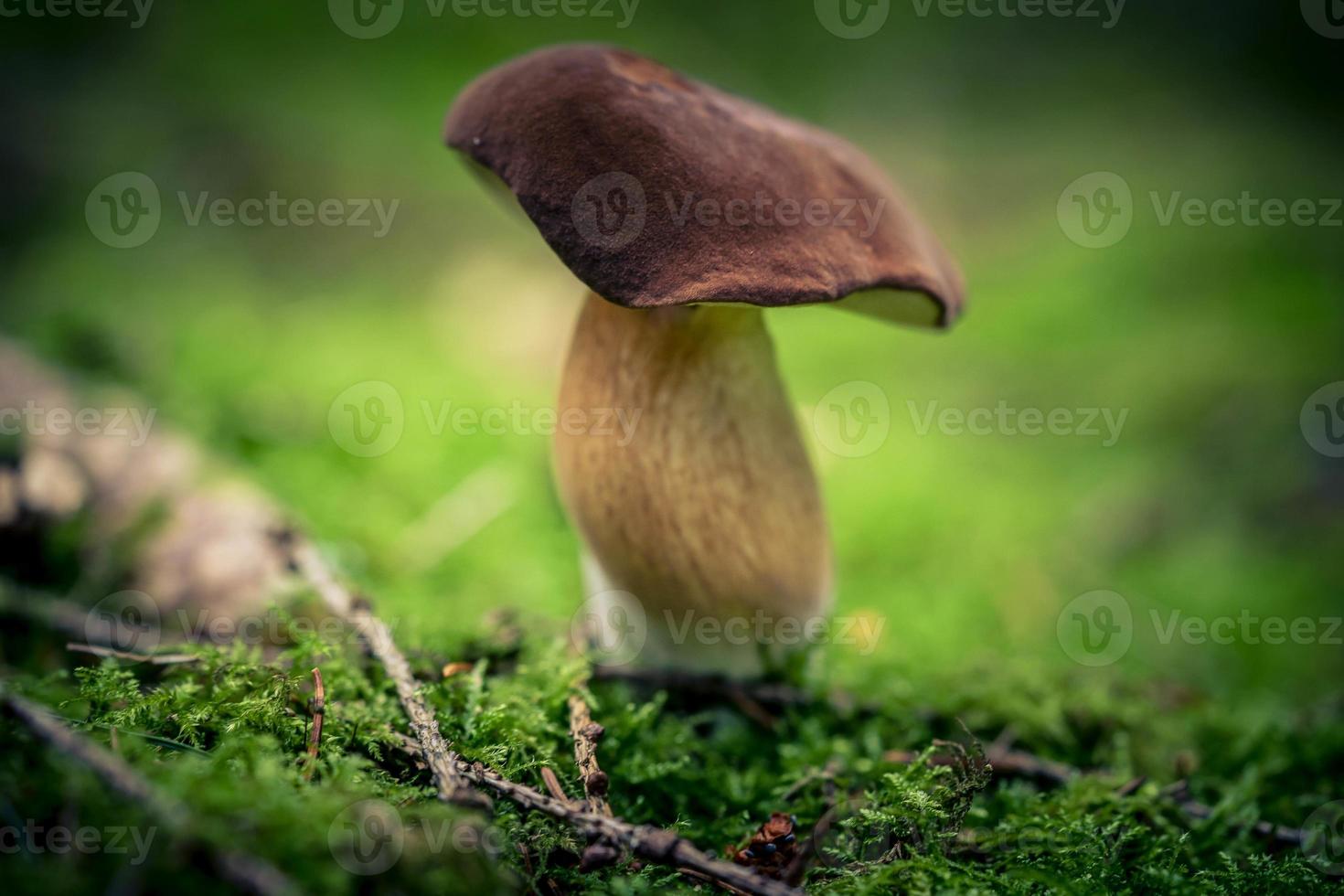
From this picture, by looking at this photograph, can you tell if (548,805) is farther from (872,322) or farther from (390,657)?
(872,322)

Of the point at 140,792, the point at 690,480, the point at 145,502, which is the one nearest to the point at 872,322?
the point at 690,480

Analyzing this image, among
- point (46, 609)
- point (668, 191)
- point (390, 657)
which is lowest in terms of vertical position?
point (46, 609)

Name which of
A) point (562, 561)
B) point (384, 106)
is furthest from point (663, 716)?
point (384, 106)

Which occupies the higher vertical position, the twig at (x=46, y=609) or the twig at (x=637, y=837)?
the twig at (x=637, y=837)

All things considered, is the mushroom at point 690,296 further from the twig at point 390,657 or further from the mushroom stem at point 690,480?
the twig at point 390,657

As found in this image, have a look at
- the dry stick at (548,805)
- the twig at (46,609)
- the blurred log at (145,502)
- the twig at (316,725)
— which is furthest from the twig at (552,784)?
the twig at (46,609)

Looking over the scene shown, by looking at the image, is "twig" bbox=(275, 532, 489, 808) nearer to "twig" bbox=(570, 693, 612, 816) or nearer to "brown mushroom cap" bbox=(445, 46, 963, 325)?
"twig" bbox=(570, 693, 612, 816)

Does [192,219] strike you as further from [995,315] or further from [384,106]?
[995,315]
